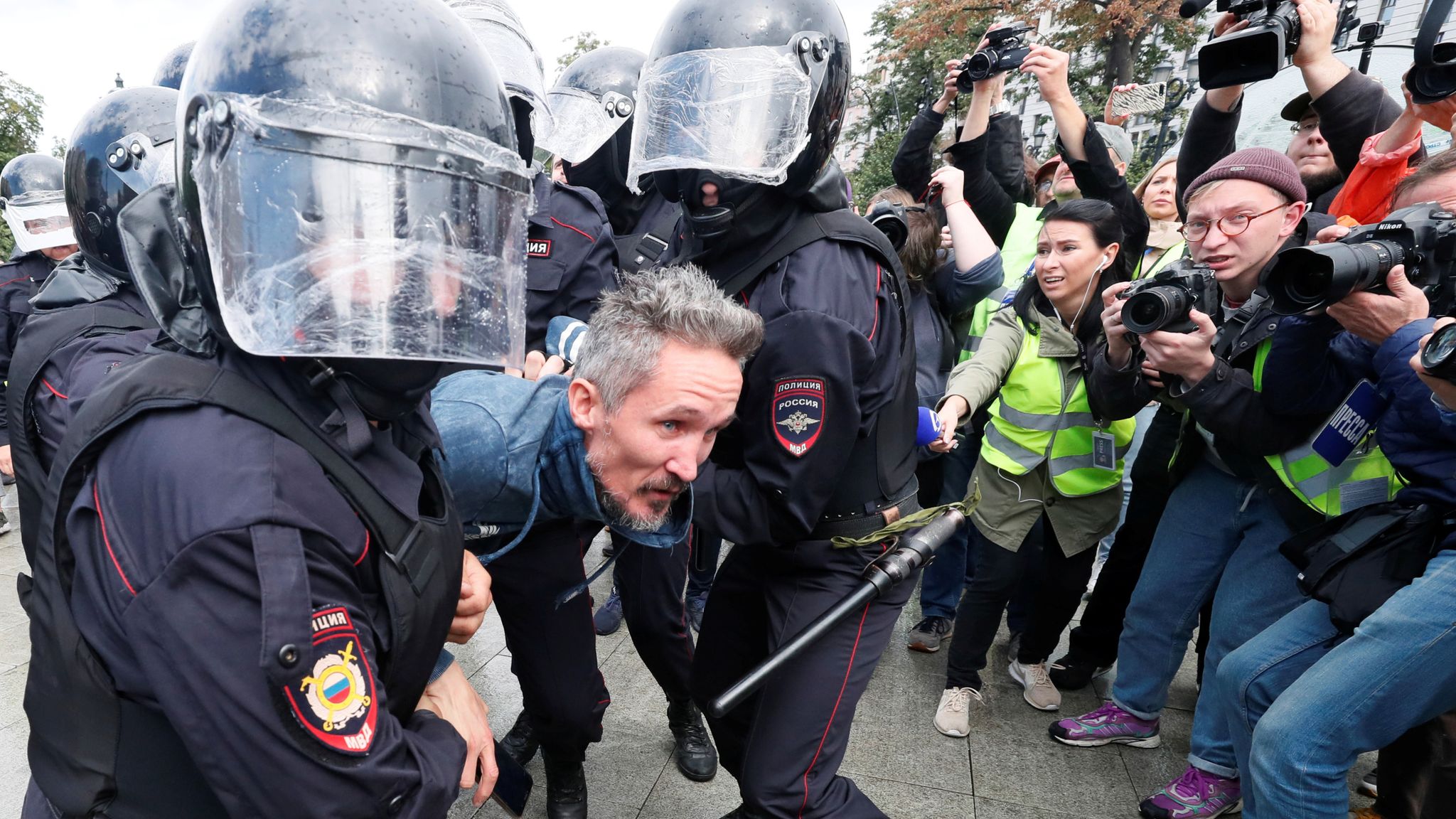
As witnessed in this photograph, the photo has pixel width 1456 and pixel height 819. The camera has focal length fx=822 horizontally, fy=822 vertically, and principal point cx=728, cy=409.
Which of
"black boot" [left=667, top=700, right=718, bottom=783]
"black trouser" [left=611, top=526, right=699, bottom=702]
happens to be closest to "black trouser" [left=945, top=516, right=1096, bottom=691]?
"black boot" [left=667, top=700, right=718, bottom=783]

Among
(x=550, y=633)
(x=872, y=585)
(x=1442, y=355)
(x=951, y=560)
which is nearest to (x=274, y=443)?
(x=872, y=585)

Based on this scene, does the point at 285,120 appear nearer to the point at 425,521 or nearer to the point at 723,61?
the point at 425,521

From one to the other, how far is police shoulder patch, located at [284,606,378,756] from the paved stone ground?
74.2 inches

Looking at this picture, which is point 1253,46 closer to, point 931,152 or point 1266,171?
point 1266,171

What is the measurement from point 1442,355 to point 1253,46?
4.66ft

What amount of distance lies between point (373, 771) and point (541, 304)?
2248 mm

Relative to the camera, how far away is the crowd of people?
3.29 ft

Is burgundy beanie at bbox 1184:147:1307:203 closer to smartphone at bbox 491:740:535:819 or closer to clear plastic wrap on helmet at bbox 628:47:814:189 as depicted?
clear plastic wrap on helmet at bbox 628:47:814:189


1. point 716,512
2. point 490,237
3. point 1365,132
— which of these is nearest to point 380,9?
point 490,237

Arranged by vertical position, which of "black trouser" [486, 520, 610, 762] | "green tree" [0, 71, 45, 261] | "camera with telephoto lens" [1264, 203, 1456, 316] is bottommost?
"green tree" [0, 71, 45, 261]

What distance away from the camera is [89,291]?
2.20 m

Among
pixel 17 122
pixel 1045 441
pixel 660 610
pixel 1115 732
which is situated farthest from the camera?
pixel 17 122

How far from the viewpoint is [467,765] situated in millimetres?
1306

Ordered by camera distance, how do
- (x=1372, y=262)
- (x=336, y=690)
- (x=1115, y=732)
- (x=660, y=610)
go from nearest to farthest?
(x=336, y=690) → (x=1372, y=262) → (x=660, y=610) → (x=1115, y=732)
